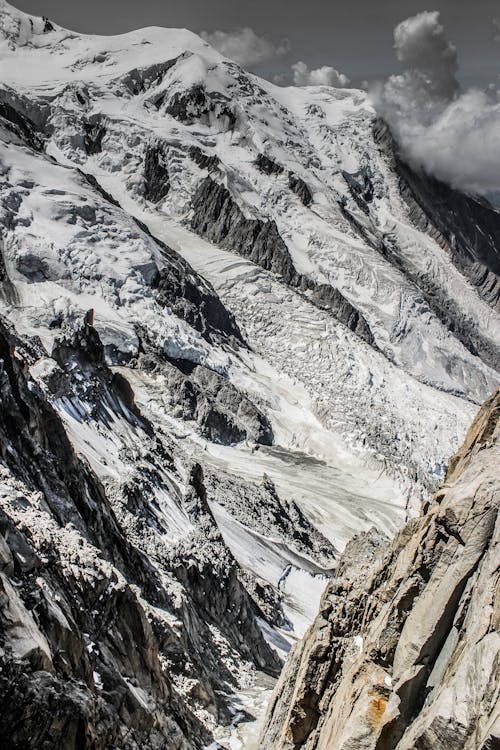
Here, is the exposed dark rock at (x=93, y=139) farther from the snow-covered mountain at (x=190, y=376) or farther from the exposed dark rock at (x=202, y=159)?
the exposed dark rock at (x=202, y=159)

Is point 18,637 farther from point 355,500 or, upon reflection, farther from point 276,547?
point 355,500

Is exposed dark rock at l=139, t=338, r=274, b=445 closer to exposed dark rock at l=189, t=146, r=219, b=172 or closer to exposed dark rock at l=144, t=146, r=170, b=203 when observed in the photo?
exposed dark rock at l=144, t=146, r=170, b=203

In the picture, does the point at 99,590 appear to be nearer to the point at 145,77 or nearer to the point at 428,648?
the point at 428,648

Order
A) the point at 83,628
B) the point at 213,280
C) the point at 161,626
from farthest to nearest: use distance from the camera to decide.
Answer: the point at 213,280, the point at 161,626, the point at 83,628

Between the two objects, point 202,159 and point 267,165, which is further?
point 267,165

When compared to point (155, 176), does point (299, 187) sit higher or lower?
higher

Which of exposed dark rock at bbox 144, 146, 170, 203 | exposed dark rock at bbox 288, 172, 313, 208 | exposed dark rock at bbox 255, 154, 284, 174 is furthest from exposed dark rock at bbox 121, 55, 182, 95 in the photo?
exposed dark rock at bbox 288, 172, 313, 208

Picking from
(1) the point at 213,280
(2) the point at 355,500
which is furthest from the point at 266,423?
(1) the point at 213,280

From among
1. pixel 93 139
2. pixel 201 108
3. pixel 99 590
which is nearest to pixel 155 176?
pixel 93 139
